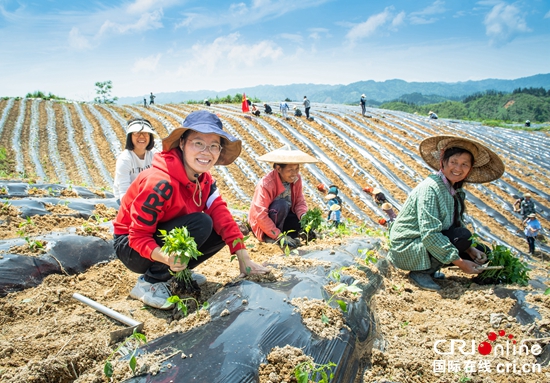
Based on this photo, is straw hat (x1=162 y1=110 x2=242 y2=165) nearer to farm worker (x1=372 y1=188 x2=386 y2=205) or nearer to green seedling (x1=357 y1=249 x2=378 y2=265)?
green seedling (x1=357 y1=249 x2=378 y2=265)

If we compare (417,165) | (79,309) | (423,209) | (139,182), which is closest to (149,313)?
(79,309)

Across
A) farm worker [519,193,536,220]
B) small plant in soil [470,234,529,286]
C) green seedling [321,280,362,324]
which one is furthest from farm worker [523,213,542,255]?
green seedling [321,280,362,324]

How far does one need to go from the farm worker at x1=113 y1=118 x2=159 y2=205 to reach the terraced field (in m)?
3.11

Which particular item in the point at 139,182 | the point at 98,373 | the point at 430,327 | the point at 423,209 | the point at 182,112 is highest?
the point at 182,112

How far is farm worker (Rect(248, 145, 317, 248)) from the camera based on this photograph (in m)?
3.20

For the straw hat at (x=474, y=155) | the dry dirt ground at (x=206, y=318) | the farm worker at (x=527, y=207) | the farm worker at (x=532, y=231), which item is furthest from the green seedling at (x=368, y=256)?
the farm worker at (x=527, y=207)

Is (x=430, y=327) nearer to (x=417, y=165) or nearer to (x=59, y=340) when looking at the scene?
(x=59, y=340)

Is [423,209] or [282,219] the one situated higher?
[423,209]

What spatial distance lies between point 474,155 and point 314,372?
2.17 metres

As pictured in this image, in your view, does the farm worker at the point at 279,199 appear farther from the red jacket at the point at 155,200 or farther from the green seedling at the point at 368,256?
the red jacket at the point at 155,200

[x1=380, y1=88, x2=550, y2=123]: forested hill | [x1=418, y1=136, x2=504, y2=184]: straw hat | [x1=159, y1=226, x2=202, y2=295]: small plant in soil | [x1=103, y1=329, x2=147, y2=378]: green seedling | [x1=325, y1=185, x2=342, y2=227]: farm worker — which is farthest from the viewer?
[x1=380, y1=88, x2=550, y2=123]: forested hill

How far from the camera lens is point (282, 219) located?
11.2 feet

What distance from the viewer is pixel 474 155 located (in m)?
2.57

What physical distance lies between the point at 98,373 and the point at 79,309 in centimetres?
82
